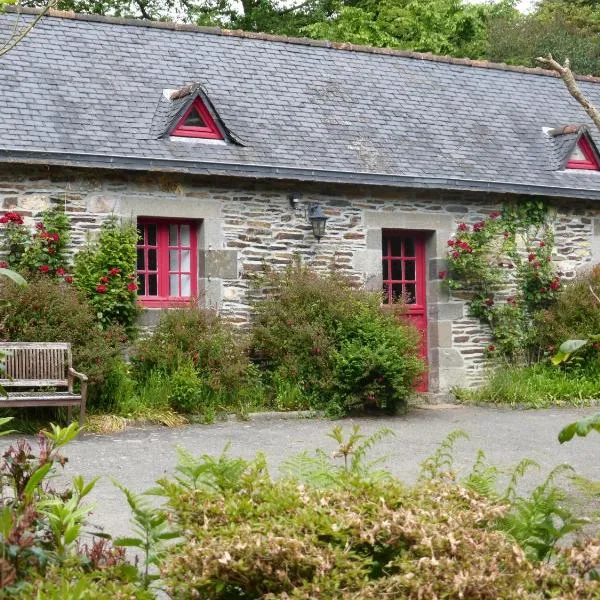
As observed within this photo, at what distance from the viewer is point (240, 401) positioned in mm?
11883

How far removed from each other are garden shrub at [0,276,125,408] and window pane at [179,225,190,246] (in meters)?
2.03

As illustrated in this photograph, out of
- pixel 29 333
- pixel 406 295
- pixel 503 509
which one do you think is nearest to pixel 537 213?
pixel 406 295

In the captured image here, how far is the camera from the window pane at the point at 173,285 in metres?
12.9

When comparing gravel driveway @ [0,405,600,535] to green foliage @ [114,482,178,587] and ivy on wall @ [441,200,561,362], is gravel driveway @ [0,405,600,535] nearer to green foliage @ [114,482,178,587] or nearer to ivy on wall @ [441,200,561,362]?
ivy on wall @ [441,200,561,362]

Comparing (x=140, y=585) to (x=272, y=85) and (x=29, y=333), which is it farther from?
(x=272, y=85)

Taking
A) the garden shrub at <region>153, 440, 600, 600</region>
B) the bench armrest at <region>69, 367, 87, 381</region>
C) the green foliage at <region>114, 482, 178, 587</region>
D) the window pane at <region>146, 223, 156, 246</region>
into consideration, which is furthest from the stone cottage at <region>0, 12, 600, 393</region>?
the garden shrub at <region>153, 440, 600, 600</region>

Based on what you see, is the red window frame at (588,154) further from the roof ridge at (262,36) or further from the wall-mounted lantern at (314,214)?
the wall-mounted lantern at (314,214)

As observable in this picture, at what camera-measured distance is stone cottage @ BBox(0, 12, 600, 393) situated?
1237cm

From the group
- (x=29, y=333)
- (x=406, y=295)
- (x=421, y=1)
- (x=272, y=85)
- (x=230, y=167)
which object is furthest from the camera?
(x=421, y=1)

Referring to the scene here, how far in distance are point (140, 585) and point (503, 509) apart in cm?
127

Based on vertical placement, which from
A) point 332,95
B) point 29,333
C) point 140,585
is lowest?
point 140,585

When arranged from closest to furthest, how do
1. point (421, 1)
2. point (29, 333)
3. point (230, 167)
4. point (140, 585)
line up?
1. point (140, 585)
2. point (29, 333)
3. point (230, 167)
4. point (421, 1)

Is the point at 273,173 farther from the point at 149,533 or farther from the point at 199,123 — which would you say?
the point at 149,533

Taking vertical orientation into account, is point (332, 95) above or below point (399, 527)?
above
